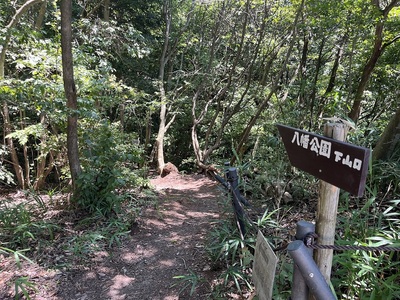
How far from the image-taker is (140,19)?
36.3ft

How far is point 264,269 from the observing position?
1.55 metres

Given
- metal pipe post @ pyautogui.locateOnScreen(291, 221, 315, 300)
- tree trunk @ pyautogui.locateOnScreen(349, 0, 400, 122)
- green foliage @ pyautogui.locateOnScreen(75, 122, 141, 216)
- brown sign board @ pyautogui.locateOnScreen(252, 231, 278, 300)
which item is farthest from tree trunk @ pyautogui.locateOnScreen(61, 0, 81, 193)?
tree trunk @ pyautogui.locateOnScreen(349, 0, 400, 122)

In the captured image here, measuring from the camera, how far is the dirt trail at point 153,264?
301 centimetres

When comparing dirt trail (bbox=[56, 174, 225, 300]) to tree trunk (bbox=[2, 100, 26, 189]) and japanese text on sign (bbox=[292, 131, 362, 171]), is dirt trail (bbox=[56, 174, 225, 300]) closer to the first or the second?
japanese text on sign (bbox=[292, 131, 362, 171])

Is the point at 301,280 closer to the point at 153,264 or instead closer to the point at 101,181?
the point at 153,264

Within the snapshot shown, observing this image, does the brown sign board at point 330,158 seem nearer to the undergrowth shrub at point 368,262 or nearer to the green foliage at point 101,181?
the undergrowth shrub at point 368,262

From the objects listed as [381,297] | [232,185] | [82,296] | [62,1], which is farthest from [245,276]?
[62,1]

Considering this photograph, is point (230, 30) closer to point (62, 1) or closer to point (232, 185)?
point (62, 1)

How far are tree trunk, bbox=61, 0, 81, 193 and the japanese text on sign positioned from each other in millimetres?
3589

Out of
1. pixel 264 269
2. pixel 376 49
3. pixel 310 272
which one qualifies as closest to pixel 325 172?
pixel 310 272

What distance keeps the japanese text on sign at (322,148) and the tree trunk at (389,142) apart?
2.42 m

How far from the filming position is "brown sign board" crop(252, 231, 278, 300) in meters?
1.46

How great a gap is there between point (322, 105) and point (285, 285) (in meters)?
3.86

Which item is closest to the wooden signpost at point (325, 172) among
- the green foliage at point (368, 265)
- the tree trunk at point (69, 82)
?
the green foliage at point (368, 265)
